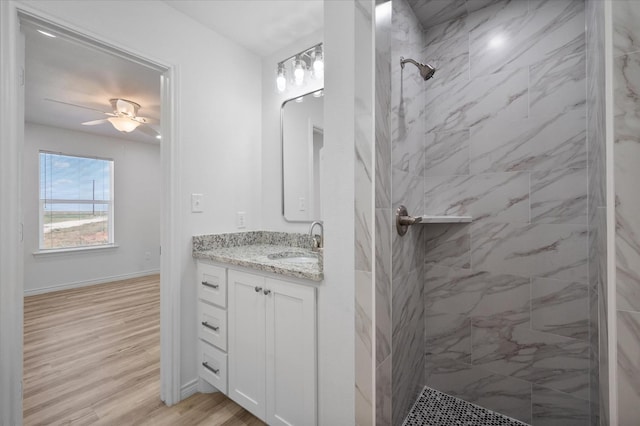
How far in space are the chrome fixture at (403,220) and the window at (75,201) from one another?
510 centimetres

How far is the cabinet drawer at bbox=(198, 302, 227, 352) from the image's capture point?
1.65 meters

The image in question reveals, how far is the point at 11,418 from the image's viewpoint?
1.22 m

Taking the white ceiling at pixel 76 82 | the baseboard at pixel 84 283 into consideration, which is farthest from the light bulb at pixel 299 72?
the baseboard at pixel 84 283

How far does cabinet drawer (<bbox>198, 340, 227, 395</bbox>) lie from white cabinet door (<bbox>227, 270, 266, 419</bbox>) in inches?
2.5

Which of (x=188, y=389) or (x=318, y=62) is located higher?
(x=318, y=62)

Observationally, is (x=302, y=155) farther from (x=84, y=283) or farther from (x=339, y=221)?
(x=84, y=283)

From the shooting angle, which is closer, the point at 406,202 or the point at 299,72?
the point at 406,202

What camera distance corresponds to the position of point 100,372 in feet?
6.61

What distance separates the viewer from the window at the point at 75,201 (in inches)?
161

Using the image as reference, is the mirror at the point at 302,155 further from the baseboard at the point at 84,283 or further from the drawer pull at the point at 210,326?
the baseboard at the point at 84,283

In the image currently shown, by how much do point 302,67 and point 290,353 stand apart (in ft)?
6.03

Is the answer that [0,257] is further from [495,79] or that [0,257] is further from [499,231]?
[495,79]

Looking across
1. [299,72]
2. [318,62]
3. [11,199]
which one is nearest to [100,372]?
[11,199]

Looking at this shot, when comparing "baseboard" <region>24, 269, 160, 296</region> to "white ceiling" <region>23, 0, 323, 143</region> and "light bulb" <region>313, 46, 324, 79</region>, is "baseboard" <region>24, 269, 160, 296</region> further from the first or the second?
"light bulb" <region>313, 46, 324, 79</region>
